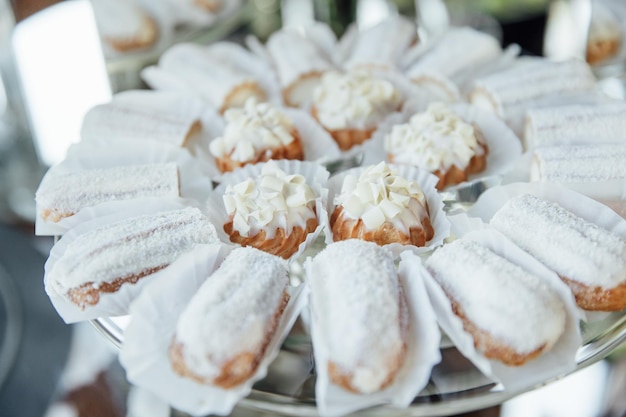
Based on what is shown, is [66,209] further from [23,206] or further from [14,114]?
[14,114]

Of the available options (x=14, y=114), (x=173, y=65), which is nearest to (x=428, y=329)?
(x=173, y=65)

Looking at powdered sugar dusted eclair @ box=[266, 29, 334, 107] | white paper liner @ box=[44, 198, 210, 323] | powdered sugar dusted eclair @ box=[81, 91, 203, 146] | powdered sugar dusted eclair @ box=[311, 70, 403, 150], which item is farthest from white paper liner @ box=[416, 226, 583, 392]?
powdered sugar dusted eclair @ box=[266, 29, 334, 107]

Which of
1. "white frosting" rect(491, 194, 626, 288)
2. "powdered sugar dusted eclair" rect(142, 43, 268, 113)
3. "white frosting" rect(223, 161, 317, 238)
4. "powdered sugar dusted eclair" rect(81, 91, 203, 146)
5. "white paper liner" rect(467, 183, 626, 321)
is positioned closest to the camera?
"white frosting" rect(491, 194, 626, 288)

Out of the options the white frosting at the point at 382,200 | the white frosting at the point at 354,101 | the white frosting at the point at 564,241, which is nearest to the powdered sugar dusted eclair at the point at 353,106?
the white frosting at the point at 354,101

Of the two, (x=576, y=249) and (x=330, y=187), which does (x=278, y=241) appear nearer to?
(x=330, y=187)

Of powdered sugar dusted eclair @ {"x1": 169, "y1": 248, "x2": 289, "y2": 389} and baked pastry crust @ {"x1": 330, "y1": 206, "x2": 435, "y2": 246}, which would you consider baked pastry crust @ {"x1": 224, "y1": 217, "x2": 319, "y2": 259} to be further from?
powdered sugar dusted eclair @ {"x1": 169, "y1": 248, "x2": 289, "y2": 389}

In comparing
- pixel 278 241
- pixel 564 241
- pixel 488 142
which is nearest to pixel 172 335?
pixel 278 241
